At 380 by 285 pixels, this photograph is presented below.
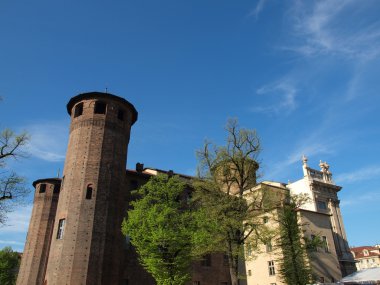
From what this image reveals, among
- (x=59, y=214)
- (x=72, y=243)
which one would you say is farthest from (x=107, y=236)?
(x=59, y=214)

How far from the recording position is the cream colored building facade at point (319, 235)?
33.4 m

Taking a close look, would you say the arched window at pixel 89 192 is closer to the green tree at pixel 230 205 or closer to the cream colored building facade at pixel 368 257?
the green tree at pixel 230 205

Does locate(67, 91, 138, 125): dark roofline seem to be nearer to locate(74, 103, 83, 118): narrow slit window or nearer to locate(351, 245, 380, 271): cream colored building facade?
locate(74, 103, 83, 118): narrow slit window

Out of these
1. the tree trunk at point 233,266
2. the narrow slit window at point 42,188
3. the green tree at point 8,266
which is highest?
the narrow slit window at point 42,188

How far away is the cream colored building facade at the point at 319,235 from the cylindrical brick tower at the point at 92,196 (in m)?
12.2

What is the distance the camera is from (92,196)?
1057 inches

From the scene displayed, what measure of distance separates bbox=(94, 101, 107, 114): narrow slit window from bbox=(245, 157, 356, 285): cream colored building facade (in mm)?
16105

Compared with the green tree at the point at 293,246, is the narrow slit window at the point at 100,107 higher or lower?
higher

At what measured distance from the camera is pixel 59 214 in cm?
2712

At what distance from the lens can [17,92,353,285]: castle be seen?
2495 cm

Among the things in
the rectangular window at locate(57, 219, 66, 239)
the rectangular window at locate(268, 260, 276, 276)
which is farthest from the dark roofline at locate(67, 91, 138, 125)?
the rectangular window at locate(268, 260, 276, 276)

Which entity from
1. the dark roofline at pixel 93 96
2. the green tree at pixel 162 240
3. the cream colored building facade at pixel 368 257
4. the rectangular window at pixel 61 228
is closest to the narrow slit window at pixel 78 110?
the dark roofline at pixel 93 96

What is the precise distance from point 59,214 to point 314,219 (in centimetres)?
2687

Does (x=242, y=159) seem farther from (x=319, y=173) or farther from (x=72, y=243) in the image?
(x=319, y=173)
